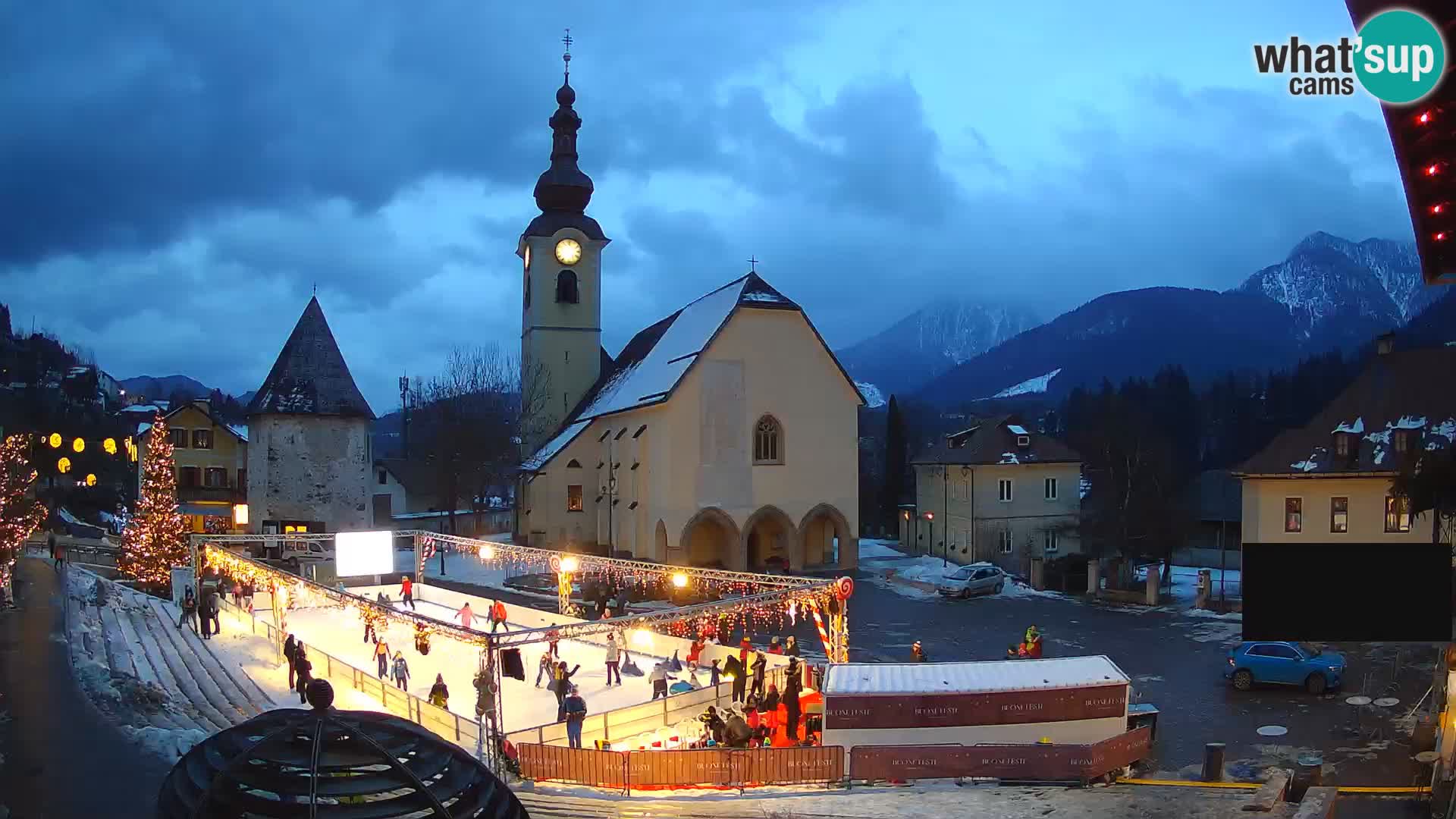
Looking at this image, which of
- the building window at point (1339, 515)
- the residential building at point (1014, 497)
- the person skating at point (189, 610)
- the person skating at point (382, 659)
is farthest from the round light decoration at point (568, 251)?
the building window at point (1339, 515)

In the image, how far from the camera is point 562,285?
54031mm

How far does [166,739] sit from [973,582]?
25272mm

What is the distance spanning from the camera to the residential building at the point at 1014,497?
4172cm

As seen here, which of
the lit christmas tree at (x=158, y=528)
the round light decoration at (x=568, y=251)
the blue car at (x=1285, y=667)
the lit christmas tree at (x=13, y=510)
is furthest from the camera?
the round light decoration at (x=568, y=251)

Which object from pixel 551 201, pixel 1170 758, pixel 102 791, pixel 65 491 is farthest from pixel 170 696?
pixel 65 491

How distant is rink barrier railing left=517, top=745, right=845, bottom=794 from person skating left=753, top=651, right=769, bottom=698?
365cm

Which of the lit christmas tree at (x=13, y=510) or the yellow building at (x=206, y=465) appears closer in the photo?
the lit christmas tree at (x=13, y=510)

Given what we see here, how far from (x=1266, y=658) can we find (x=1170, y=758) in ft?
19.1

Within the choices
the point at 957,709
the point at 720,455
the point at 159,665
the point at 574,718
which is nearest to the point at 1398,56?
the point at 957,709

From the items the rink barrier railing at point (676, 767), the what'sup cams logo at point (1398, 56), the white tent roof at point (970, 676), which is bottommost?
the rink barrier railing at point (676, 767)

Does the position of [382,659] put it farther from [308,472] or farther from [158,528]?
[308,472]

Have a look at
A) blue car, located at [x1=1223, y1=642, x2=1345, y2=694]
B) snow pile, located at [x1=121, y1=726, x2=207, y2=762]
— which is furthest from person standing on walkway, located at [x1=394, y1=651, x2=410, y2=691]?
blue car, located at [x1=1223, y1=642, x2=1345, y2=694]

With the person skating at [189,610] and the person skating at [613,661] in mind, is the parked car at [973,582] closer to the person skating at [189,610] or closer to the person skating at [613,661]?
the person skating at [613,661]

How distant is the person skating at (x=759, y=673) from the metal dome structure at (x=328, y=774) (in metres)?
16.3
